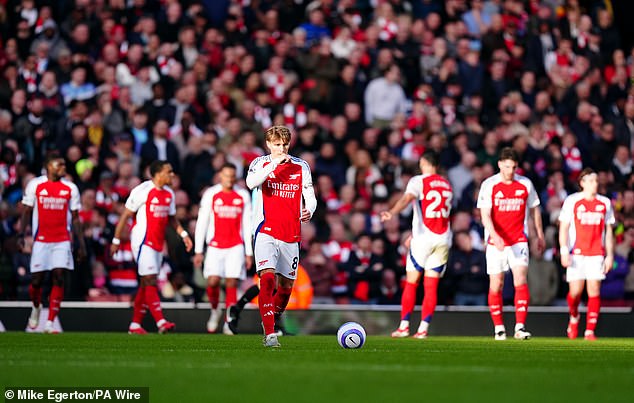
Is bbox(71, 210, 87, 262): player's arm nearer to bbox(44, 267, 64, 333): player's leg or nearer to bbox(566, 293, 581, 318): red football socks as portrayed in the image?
bbox(44, 267, 64, 333): player's leg

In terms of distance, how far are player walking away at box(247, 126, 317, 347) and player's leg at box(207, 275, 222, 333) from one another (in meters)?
5.43

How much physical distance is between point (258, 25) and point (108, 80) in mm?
3403

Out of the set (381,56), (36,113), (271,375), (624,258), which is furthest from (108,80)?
(271,375)

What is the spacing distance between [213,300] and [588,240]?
205 inches

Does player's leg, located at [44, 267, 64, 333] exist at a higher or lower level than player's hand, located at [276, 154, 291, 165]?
lower

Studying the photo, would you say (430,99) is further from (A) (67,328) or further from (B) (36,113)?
(A) (67,328)

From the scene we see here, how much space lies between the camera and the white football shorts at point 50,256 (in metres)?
17.1

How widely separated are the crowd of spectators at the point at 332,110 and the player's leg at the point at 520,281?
4.38 meters

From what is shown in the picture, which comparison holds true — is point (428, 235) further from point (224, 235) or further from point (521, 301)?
point (224, 235)

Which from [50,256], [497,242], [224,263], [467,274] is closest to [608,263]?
[497,242]

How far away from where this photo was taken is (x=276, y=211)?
12258 millimetres

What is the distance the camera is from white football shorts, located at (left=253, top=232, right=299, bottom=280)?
12.1 m

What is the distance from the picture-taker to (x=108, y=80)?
71.4 feet

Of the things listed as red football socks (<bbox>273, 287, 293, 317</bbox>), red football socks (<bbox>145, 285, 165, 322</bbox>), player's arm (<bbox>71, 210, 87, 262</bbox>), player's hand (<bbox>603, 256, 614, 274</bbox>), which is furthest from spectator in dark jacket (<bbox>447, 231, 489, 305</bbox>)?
red football socks (<bbox>273, 287, 293, 317</bbox>)
